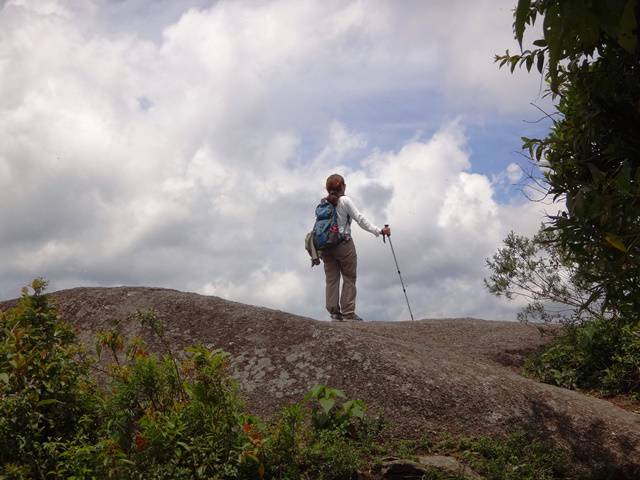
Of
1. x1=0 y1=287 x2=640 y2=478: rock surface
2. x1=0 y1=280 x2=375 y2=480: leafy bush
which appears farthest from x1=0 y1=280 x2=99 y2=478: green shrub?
x1=0 y1=287 x2=640 y2=478: rock surface

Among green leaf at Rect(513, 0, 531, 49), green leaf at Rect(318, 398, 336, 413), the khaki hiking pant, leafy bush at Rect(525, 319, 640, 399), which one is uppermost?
the khaki hiking pant

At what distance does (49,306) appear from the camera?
588 cm

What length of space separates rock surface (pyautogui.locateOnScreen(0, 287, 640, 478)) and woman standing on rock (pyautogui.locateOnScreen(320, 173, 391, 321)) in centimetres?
373

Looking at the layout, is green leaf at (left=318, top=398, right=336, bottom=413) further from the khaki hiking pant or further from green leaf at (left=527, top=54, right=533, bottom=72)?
the khaki hiking pant

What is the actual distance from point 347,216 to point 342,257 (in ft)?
2.43

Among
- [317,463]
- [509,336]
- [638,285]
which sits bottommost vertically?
[317,463]

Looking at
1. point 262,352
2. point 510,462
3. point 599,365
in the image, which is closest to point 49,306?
point 262,352

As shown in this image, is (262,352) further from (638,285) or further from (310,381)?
(638,285)

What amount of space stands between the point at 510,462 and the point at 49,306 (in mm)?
4265

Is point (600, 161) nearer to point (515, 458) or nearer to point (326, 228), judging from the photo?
Result: point (515, 458)

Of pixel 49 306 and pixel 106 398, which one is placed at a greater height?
pixel 49 306

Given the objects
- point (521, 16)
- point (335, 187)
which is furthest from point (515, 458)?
point (335, 187)

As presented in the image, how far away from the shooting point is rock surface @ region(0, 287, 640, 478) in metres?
6.36

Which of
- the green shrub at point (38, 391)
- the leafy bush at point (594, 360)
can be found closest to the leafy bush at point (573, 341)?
the leafy bush at point (594, 360)
